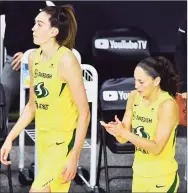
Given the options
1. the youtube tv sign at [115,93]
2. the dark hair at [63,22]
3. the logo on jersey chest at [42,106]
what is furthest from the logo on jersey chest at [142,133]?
the youtube tv sign at [115,93]

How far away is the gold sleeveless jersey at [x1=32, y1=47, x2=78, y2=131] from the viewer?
3.86 metres

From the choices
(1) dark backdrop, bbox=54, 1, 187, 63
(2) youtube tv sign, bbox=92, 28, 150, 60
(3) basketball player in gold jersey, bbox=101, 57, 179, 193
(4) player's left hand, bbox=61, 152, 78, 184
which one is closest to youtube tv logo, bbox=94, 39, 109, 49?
(2) youtube tv sign, bbox=92, 28, 150, 60

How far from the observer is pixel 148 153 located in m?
3.79

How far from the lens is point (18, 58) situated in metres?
5.47

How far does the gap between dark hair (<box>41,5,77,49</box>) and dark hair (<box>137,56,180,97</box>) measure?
0.41m

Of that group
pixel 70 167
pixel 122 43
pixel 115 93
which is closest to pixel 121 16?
pixel 122 43

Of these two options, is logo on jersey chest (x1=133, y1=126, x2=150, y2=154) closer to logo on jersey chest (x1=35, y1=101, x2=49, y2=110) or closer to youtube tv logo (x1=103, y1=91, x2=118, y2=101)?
logo on jersey chest (x1=35, y1=101, x2=49, y2=110)

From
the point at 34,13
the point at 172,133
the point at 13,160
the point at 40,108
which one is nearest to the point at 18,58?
the point at 34,13

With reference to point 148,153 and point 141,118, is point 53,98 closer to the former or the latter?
point 141,118

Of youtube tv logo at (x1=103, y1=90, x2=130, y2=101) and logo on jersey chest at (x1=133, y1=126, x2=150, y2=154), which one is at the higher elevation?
logo on jersey chest at (x1=133, y1=126, x2=150, y2=154)

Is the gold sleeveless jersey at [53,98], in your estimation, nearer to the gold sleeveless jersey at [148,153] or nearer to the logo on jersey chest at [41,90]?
the logo on jersey chest at [41,90]

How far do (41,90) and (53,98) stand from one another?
0.08 meters

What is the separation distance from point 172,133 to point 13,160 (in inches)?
109

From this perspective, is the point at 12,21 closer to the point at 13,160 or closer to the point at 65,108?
the point at 13,160
